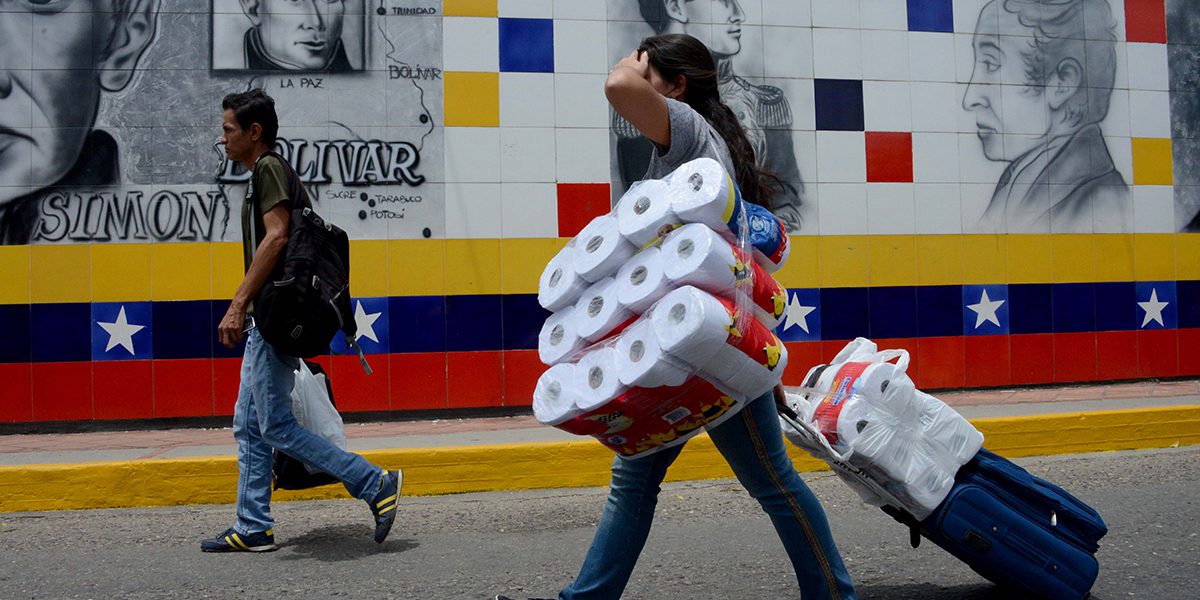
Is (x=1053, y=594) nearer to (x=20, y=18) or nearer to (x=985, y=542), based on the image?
(x=985, y=542)

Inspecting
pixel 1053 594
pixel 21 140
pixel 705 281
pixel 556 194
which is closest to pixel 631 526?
pixel 705 281

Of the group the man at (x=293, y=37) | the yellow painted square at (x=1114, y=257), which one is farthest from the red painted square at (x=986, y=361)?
the man at (x=293, y=37)

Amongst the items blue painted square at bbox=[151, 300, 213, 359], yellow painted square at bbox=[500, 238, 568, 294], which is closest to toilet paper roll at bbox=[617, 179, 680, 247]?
yellow painted square at bbox=[500, 238, 568, 294]

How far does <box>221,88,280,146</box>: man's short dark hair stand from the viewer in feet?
13.5

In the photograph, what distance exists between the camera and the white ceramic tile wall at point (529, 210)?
8031mm

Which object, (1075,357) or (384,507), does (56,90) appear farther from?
(1075,357)

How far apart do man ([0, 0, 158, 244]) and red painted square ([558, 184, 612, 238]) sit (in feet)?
11.3

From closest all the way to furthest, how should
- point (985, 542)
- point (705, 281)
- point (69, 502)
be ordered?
1. point (705, 281)
2. point (985, 542)
3. point (69, 502)

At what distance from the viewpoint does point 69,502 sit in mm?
5207

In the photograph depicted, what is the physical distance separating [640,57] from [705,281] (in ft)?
2.22

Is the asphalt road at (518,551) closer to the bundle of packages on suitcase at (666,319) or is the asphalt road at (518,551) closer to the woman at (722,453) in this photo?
the woman at (722,453)

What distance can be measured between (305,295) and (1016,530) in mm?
2663

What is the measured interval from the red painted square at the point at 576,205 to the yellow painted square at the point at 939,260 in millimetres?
2864

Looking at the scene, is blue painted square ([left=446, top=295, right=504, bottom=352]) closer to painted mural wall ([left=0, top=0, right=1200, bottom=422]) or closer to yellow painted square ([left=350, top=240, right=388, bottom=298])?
painted mural wall ([left=0, top=0, right=1200, bottom=422])
